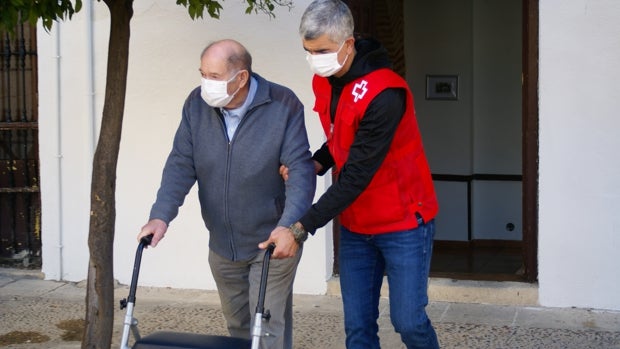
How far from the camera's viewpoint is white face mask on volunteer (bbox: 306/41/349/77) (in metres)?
4.17

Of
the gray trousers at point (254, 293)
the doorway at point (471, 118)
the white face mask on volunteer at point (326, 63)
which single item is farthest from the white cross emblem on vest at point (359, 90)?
the doorway at point (471, 118)

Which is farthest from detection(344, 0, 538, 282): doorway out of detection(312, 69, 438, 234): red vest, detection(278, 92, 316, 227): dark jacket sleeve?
detection(312, 69, 438, 234): red vest

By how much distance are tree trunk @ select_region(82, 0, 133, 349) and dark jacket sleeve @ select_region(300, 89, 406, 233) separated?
1356 millimetres

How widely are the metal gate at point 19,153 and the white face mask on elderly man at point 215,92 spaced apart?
Result: 3874 millimetres

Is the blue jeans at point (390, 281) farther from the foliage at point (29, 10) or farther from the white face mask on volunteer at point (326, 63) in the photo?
the foliage at point (29, 10)

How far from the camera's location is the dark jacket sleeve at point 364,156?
4.12 m

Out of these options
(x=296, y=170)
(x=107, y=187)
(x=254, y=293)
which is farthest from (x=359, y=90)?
(x=107, y=187)

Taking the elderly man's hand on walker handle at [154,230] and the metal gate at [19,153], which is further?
the metal gate at [19,153]

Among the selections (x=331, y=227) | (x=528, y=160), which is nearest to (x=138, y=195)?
(x=331, y=227)

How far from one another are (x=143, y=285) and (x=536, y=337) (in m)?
2.98

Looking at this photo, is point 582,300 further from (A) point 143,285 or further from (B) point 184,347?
(B) point 184,347

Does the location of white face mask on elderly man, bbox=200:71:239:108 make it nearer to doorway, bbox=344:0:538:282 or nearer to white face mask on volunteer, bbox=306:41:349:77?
white face mask on volunteer, bbox=306:41:349:77

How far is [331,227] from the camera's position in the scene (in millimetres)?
7230

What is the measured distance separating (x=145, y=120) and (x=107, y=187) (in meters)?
2.35
